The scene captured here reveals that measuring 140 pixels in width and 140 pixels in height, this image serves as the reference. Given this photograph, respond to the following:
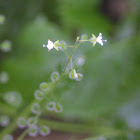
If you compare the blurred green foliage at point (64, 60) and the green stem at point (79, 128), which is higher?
the blurred green foliage at point (64, 60)

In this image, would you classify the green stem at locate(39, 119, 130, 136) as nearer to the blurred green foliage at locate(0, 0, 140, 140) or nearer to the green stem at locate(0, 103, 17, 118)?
the blurred green foliage at locate(0, 0, 140, 140)

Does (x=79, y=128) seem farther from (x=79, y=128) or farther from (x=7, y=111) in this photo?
(x=7, y=111)

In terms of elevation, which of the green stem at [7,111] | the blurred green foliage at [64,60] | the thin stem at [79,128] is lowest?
the thin stem at [79,128]

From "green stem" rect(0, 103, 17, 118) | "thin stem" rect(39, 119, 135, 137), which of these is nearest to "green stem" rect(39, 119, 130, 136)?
"thin stem" rect(39, 119, 135, 137)

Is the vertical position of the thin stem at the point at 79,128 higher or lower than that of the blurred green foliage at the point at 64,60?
lower

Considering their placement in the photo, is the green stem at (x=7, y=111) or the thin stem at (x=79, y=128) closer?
the green stem at (x=7, y=111)

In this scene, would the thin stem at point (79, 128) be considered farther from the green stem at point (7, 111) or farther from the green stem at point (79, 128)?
the green stem at point (7, 111)

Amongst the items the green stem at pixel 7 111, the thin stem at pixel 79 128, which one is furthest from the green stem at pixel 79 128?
the green stem at pixel 7 111

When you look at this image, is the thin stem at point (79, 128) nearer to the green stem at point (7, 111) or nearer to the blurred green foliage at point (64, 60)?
the blurred green foliage at point (64, 60)

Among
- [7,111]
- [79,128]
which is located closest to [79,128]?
[79,128]
